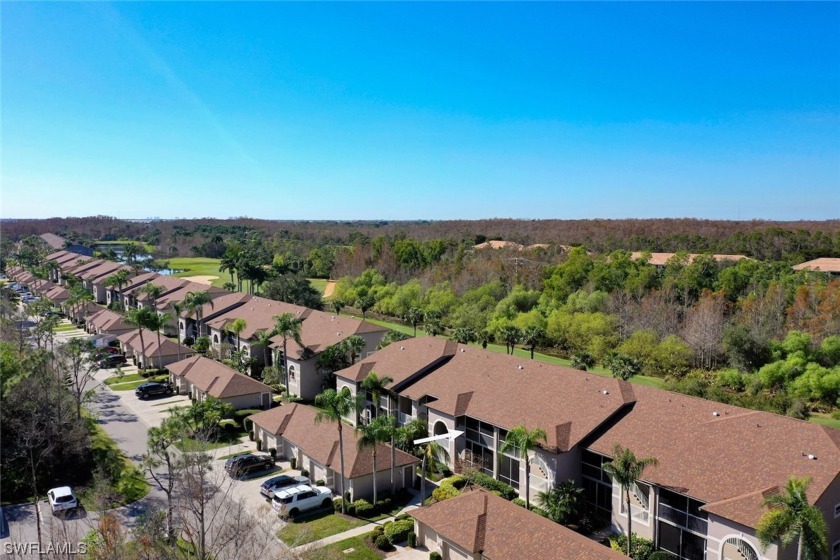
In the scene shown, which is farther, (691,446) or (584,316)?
(584,316)

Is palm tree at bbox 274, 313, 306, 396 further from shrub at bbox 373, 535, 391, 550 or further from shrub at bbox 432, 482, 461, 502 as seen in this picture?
shrub at bbox 373, 535, 391, 550

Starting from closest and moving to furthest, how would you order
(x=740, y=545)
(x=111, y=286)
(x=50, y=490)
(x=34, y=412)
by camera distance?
(x=740, y=545) → (x=50, y=490) → (x=34, y=412) → (x=111, y=286)

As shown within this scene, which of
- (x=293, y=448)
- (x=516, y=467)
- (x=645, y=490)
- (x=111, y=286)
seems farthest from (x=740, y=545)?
(x=111, y=286)

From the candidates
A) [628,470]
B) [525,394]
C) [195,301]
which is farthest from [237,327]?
[628,470]

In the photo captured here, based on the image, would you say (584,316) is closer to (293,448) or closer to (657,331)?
(657,331)

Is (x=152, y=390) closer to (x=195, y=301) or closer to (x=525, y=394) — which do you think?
(x=195, y=301)

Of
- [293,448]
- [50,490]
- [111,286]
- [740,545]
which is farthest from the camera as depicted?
[111,286]

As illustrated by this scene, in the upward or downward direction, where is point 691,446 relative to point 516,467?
upward
